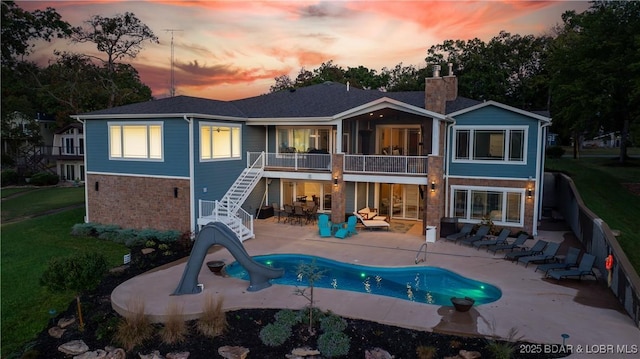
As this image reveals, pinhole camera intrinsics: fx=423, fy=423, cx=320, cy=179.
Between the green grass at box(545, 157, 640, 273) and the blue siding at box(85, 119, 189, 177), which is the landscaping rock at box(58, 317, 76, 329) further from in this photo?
the green grass at box(545, 157, 640, 273)

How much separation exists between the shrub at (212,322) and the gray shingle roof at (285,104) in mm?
10143

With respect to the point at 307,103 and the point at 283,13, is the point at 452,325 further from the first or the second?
the point at 283,13

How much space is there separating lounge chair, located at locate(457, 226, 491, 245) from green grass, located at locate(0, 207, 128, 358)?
525 inches

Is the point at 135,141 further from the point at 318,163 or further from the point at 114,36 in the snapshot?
the point at 114,36

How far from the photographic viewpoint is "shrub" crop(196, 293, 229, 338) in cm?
947

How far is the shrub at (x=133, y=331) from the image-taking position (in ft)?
30.0

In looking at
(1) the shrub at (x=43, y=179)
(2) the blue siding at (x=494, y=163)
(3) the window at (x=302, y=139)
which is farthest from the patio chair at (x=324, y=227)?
(1) the shrub at (x=43, y=179)

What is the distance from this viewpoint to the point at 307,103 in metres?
24.2

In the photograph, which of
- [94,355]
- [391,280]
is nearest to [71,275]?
[94,355]

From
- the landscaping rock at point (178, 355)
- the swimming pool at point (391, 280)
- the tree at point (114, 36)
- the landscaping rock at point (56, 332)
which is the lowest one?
the landscaping rock at point (56, 332)

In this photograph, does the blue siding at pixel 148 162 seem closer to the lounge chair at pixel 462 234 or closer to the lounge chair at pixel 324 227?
the lounge chair at pixel 324 227

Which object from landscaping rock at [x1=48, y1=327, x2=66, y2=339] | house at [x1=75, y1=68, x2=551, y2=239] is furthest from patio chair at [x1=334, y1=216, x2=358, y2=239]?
landscaping rock at [x1=48, y1=327, x2=66, y2=339]

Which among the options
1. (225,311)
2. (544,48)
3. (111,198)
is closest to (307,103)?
(111,198)

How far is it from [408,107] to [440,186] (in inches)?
145
